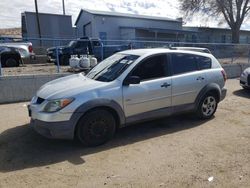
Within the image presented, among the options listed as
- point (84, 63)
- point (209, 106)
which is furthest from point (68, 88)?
point (84, 63)

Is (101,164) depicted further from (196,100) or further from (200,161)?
(196,100)

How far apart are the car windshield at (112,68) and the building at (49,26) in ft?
87.5

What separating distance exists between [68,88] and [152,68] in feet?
5.62

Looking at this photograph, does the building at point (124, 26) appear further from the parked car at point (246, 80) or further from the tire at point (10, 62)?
the parked car at point (246, 80)

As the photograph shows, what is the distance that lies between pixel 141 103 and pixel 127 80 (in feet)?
1.78

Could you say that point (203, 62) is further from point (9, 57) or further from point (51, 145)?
point (9, 57)

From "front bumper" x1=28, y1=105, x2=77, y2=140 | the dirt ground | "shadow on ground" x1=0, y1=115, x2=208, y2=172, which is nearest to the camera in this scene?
the dirt ground

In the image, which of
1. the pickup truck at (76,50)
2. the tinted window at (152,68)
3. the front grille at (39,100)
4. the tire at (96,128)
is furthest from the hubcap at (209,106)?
the pickup truck at (76,50)

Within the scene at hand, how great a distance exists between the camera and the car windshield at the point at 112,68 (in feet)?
17.1

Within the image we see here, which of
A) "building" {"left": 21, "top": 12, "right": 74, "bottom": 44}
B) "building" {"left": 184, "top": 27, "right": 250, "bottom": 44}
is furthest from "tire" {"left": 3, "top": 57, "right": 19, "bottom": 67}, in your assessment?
"building" {"left": 184, "top": 27, "right": 250, "bottom": 44}

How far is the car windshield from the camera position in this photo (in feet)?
17.1

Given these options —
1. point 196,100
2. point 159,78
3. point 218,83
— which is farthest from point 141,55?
point 218,83

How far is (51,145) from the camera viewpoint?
4969 millimetres

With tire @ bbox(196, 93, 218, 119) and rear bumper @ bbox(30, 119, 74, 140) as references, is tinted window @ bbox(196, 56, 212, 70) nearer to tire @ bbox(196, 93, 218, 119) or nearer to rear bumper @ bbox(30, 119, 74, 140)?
tire @ bbox(196, 93, 218, 119)
